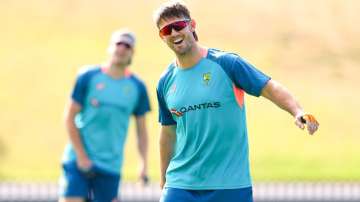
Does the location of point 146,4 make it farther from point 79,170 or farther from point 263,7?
point 79,170

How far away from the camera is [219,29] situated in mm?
48531

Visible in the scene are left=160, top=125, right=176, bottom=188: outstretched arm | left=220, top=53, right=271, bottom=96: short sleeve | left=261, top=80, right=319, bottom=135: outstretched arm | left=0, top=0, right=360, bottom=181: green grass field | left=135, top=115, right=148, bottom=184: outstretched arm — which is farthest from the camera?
left=0, top=0, right=360, bottom=181: green grass field

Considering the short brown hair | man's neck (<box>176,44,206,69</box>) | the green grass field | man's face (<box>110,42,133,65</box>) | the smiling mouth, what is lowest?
man's neck (<box>176,44,206,69</box>)

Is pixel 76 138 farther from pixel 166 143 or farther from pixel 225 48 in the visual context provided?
pixel 225 48

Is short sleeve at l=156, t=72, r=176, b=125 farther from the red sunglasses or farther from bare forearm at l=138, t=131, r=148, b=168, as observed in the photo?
bare forearm at l=138, t=131, r=148, b=168

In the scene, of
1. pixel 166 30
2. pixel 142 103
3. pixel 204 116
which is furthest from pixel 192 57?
pixel 142 103

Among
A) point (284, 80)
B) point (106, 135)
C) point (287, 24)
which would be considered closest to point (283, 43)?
point (287, 24)

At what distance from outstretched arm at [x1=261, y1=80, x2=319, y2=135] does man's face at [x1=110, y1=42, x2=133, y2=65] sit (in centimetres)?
414

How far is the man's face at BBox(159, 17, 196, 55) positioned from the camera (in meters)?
7.94

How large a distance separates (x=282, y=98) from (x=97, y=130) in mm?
4745

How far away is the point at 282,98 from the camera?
761 cm

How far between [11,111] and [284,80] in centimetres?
1076

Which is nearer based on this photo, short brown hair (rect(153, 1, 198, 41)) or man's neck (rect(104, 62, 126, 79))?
short brown hair (rect(153, 1, 198, 41))

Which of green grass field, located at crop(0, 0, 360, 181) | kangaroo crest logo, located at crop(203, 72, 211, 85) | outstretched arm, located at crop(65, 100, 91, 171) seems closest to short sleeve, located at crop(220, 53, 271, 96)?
kangaroo crest logo, located at crop(203, 72, 211, 85)
